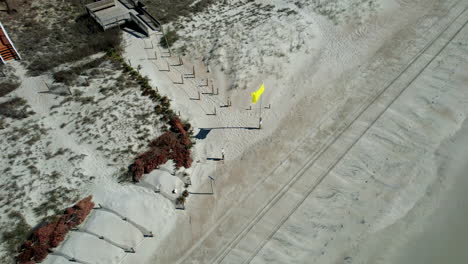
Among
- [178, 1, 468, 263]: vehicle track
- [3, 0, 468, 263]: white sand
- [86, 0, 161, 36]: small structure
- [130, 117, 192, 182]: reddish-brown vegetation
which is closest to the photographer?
[178, 1, 468, 263]: vehicle track

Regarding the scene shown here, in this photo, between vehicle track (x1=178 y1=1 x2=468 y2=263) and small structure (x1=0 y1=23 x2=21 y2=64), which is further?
small structure (x1=0 y1=23 x2=21 y2=64)

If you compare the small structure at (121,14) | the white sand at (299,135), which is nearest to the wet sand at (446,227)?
the white sand at (299,135)

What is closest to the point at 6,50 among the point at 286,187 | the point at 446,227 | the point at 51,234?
the point at 51,234

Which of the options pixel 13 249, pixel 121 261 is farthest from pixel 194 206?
pixel 13 249

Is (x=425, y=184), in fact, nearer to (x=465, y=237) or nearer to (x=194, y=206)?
(x=465, y=237)

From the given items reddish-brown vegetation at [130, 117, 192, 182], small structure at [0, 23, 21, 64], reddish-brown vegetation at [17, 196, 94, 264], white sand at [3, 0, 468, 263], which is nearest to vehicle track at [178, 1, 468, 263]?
white sand at [3, 0, 468, 263]

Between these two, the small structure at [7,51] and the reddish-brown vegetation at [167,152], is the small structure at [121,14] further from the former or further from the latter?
the reddish-brown vegetation at [167,152]

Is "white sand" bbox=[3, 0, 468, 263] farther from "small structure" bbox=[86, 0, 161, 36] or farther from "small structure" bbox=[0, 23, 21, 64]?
"small structure" bbox=[0, 23, 21, 64]
